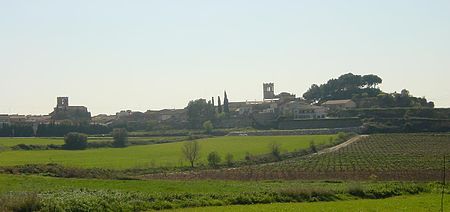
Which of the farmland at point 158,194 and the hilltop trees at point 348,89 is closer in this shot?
the farmland at point 158,194

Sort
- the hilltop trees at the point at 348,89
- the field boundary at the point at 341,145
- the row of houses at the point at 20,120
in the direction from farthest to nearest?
1. the hilltop trees at the point at 348,89
2. the row of houses at the point at 20,120
3. the field boundary at the point at 341,145

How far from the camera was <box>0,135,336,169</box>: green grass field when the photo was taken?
69.9 meters

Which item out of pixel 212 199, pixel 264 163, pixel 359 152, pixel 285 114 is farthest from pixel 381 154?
pixel 285 114

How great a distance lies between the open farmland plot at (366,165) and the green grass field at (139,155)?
8.96 metres

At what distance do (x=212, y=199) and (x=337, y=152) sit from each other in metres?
55.3

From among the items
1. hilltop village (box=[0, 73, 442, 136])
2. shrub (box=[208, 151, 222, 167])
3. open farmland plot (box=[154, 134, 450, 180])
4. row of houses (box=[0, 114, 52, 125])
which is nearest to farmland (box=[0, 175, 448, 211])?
open farmland plot (box=[154, 134, 450, 180])

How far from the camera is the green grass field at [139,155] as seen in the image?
69.9 meters

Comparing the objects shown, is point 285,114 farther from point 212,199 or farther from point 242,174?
point 212,199

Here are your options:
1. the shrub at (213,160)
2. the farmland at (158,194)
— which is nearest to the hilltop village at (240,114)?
the shrub at (213,160)

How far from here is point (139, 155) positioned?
278ft

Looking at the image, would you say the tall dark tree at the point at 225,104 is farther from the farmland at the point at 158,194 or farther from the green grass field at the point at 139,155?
the farmland at the point at 158,194

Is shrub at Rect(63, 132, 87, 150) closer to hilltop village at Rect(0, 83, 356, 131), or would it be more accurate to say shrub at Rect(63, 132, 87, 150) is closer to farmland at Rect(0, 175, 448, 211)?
hilltop village at Rect(0, 83, 356, 131)

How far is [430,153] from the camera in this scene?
7744cm

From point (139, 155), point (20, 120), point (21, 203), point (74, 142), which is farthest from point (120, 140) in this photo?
point (21, 203)
